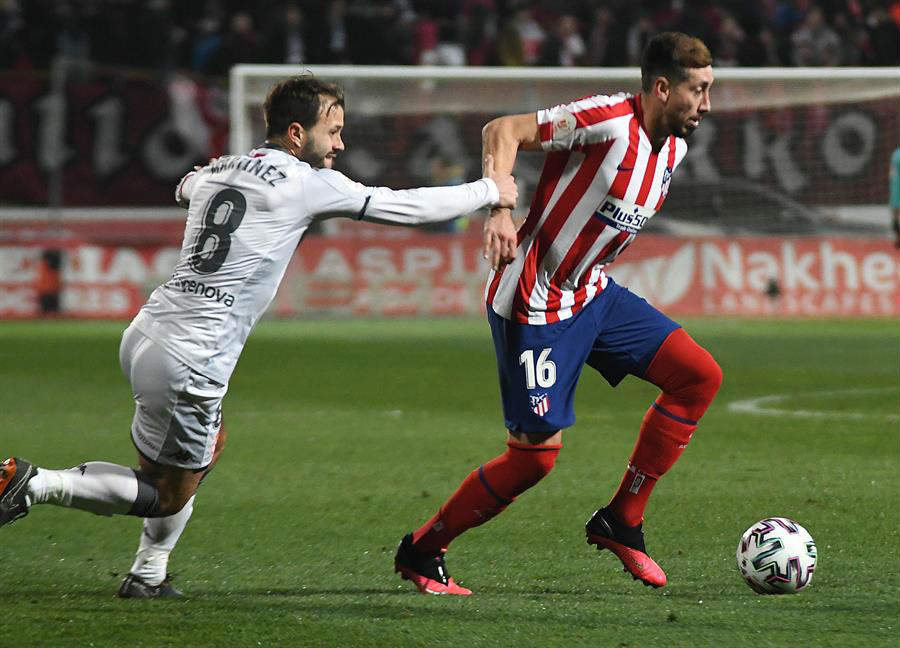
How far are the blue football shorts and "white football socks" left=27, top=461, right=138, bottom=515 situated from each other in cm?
131

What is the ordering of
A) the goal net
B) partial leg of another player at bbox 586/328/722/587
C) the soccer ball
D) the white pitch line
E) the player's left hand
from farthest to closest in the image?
the goal net, the white pitch line, partial leg of another player at bbox 586/328/722/587, the soccer ball, the player's left hand

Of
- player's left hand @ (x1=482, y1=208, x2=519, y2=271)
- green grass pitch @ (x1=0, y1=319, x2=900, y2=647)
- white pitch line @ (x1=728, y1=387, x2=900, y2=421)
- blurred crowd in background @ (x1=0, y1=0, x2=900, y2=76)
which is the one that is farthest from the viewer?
blurred crowd in background @ (x1=0, y1=0, x2=900, y2=76)

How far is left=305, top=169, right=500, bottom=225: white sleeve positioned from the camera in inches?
173

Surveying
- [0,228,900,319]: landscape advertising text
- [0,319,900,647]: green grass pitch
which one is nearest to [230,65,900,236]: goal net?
[0,228,900,319]: landscape advertising text

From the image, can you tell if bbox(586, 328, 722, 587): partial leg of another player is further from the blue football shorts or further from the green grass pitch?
the green grass pitch

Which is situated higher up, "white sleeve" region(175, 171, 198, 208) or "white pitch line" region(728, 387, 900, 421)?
"white sleeve" region(175, 171, 198, 208)

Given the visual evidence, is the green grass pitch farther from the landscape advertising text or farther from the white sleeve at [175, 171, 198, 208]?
the landscape advertising text

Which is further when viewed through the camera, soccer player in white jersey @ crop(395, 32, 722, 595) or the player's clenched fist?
soccer player in white jersey @ crop(395, 32, 722, 595)

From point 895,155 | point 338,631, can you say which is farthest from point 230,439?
point 895,155

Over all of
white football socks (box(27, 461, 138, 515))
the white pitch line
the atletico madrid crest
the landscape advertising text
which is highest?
the atletico madrid crest

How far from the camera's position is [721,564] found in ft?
17.3

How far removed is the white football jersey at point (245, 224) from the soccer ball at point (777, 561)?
144 centimetres

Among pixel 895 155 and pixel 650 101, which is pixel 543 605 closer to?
pixel 650 101

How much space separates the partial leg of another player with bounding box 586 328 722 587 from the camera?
5.27 metres
